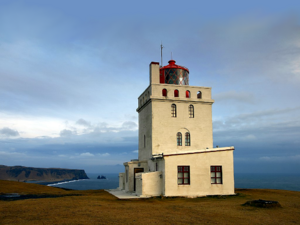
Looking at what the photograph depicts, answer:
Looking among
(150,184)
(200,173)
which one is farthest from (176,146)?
(150,184)

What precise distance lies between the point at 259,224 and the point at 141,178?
11.6 m

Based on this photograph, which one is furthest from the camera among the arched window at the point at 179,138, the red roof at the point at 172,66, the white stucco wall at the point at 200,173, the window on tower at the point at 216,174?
the red roof at the point at 172,66

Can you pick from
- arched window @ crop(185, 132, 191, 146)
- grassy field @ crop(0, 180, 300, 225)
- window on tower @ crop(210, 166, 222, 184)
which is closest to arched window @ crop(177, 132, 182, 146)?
arched window @ crop(185, 132, 191, 146)

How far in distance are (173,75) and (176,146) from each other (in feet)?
24.8

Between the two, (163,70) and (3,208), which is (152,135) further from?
(3,208)

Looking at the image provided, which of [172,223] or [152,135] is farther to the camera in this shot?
[152,135]

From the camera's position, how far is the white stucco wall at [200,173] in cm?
2220

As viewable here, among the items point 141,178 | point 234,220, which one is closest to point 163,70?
point 141,178

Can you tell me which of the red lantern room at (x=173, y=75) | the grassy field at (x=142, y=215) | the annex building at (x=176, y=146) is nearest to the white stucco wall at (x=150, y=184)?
the annex building at (x=176, y=146)

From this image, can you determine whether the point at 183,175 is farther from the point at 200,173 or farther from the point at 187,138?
the point at 187,138

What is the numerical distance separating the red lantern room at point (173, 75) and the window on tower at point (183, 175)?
9692 mm

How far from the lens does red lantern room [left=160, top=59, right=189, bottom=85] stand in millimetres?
28531

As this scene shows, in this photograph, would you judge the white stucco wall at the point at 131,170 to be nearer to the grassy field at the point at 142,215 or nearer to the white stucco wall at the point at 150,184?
the white stucco wall at the point at 150,184

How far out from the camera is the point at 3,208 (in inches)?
621
